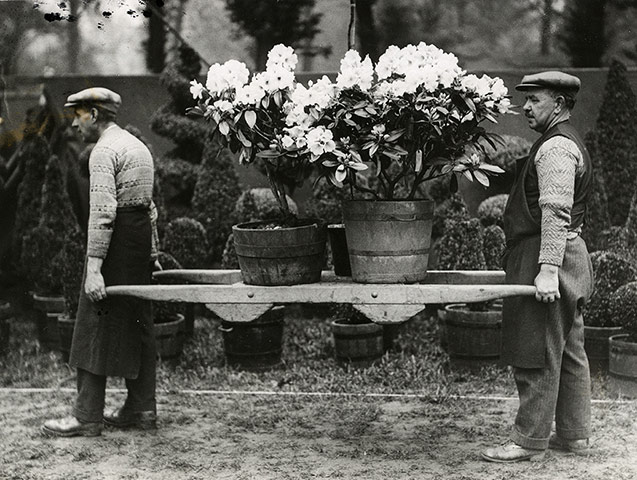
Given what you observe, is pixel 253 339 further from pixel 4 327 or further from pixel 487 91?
pixel 487 91

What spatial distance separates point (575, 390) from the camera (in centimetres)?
478

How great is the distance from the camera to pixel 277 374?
6945 millimetres

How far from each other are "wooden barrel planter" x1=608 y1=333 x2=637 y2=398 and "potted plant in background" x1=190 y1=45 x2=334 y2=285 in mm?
2618

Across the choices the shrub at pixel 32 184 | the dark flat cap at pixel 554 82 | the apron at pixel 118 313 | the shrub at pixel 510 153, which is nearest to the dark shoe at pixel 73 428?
the apron at pixel 118 313

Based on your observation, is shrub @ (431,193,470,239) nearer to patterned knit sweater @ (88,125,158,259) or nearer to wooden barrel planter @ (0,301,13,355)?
patterned knit sweater @ (88,125,158,259)

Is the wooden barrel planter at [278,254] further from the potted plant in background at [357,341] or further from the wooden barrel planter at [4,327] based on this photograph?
the wooden barrel planter at [4,327]

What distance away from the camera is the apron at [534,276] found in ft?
15.0

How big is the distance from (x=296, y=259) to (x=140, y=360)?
59.0 inches

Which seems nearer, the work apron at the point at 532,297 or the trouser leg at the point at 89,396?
the work apron at the point at 532,297

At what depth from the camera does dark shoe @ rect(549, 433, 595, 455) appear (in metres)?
4.86

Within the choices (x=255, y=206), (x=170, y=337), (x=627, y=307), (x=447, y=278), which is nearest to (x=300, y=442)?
(x=447, y=278)

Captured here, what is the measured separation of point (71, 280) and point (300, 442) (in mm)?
2810

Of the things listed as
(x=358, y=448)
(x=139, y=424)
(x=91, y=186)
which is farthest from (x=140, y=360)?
(x=358, y=448)

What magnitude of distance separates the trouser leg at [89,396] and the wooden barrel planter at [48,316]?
7.93 feet
